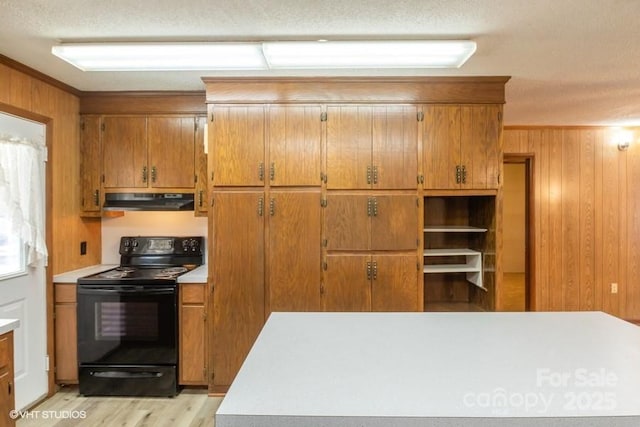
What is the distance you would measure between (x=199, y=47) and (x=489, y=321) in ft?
6.74

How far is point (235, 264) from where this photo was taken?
9.57 feet

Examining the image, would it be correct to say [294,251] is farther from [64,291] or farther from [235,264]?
[64,291]

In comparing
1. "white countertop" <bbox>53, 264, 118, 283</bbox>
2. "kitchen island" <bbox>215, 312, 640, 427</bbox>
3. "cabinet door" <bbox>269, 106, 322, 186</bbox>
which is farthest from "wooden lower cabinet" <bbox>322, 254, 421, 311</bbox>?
"white countertop" <bbox>53, 264, 118, 283</bbox>

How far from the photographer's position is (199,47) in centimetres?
217

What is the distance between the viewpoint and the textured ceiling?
6.02 ft

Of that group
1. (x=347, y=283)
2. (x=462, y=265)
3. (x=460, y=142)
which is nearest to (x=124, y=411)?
(x=347, y=283)

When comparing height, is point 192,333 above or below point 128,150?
below

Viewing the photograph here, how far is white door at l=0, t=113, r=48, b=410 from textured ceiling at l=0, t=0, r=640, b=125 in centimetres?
49

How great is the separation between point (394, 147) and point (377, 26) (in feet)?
3.45

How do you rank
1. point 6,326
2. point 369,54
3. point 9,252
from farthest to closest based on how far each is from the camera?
point 9,252 < point 369,54 < point 6,326

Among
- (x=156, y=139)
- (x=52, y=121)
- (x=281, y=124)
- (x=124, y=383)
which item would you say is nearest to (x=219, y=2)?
(x=281, y=124)

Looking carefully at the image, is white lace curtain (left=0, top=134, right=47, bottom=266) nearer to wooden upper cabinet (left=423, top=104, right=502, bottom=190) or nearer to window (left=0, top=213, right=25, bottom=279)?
window (left=0, top=213, right=25, bottom=279)

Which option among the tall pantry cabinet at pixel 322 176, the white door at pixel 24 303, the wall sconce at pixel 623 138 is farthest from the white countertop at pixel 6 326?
the wall sconce at pixel 623 138

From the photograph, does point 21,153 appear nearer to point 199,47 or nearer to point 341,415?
point 199,47
